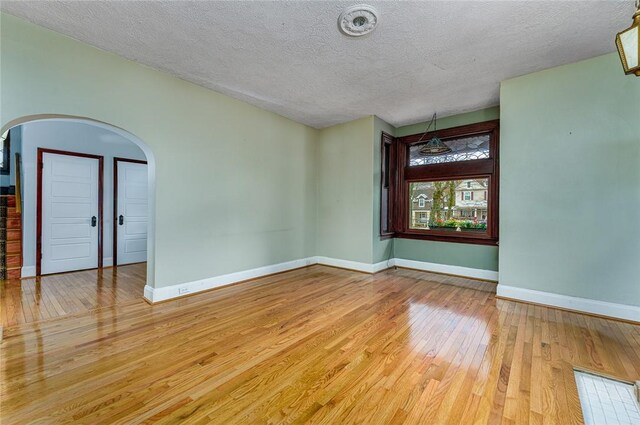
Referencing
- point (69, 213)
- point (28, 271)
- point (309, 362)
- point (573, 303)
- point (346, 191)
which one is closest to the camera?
point (309, 362)

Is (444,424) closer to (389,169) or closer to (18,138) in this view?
(389,169)

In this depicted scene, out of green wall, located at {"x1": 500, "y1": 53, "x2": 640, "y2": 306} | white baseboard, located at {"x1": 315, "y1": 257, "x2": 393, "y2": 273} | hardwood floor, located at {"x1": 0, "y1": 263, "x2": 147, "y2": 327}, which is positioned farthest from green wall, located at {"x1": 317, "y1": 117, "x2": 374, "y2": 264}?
hardwood floor, located at {"x1": 0, "y1": 263, "x2": 147, "y2": 327}

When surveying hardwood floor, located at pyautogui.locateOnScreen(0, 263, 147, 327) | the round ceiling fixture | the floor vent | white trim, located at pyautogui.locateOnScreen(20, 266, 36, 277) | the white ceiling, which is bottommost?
the floor vent

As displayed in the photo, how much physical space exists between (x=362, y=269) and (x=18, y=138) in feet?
20.5

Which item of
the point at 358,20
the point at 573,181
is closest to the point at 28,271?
the point at 358,20

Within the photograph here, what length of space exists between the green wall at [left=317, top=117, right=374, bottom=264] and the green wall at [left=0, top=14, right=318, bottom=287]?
31cm

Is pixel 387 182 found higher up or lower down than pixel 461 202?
higher up

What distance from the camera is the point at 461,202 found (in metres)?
4.61

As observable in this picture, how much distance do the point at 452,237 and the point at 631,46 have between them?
347cm

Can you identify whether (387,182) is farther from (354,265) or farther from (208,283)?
(208,283)

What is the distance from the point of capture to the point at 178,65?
10.0 ft

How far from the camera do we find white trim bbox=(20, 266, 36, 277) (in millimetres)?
4242

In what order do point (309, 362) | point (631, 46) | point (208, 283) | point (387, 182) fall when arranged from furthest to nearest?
point (387, 182) → point (208, 283) → point (309, 362) → point (631, 46)

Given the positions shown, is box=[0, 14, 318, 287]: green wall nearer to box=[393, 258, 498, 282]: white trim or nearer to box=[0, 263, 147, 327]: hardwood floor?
box=[0, 263, 147, 327]: hardwood floor
